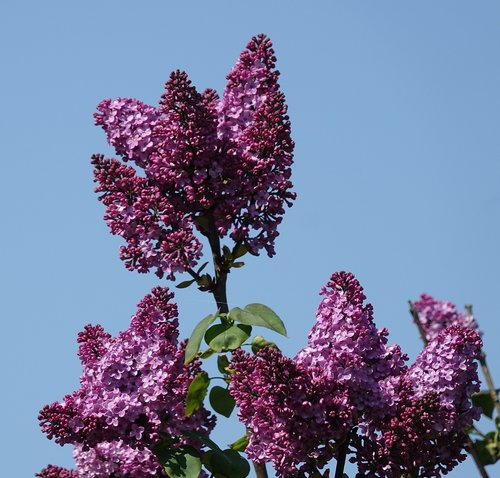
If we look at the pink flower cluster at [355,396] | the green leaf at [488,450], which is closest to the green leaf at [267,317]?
the pink flower cluster at [355,396]

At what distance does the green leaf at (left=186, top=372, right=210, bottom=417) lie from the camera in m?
5.58

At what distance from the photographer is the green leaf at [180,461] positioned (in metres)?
5.49

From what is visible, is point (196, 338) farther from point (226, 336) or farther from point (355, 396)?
point (355, 396)

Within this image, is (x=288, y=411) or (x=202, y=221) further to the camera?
(x=202, y=221)

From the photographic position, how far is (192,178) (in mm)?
5598

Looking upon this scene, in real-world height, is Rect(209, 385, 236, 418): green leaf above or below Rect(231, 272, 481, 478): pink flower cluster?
above

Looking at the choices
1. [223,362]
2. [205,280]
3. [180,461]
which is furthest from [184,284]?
[180,461]

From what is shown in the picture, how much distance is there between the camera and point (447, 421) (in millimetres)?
5410

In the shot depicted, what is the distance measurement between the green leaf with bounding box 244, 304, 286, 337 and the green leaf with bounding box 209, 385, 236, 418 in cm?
Answer: 51

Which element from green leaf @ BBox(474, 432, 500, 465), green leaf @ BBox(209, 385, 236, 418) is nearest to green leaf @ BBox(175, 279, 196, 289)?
green leaf @ BBox(209, 385, 236, 418)

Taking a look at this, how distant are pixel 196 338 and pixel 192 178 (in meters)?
0.71

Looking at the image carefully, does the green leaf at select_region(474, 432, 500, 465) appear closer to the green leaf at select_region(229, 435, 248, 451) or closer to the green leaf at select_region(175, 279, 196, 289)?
the green leaf at select_region(229, 435, 248, 451)

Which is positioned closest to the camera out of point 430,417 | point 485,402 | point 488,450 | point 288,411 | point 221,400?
point 288,411

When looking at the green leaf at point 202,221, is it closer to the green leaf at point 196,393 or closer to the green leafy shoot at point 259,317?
the green leafy shoot at point 259,317
